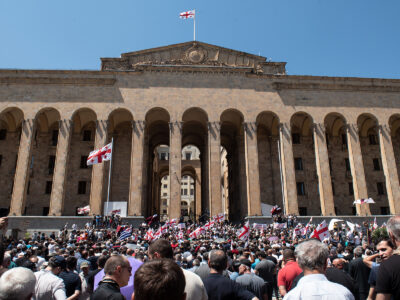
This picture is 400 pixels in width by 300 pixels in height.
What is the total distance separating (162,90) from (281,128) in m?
13.3

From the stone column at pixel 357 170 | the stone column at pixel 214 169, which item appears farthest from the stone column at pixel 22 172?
the stone column at pixel 357 170

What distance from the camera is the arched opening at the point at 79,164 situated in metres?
33.8

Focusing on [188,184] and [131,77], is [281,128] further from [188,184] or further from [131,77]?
[188,184]

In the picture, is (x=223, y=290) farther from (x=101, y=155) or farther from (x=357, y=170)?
(x=357, y=170)

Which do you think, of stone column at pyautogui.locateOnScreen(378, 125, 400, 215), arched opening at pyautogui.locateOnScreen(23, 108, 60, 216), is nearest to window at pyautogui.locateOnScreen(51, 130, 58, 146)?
arched opening at pyautogui.locateOnScreen(23, 108, 60, 216)

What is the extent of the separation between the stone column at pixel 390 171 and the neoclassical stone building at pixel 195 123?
0.11 meters

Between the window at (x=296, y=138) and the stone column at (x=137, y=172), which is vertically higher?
the window at (x=296, y=138)

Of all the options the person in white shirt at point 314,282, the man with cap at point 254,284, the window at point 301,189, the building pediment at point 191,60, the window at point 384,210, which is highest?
the building pediment at point 191,60

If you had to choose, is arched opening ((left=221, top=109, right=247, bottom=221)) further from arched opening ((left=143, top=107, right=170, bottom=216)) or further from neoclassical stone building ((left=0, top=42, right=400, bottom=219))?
arched opening ((left=143, top=107, right=170, bottom=216))

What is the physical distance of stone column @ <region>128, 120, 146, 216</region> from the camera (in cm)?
2983

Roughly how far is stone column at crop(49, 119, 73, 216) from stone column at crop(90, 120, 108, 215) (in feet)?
9.16

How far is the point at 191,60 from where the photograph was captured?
34.5 m

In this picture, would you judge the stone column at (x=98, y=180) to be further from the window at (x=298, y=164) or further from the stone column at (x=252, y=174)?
the window at (x=298, y=164)

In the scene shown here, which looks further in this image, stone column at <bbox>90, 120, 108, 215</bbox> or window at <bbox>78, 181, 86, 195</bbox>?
window at <bbox>78, 181, 86, 195</bbox>
